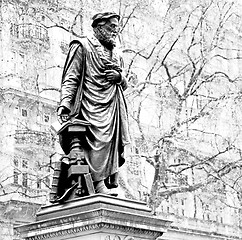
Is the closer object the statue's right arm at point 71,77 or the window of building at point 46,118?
the statue's right arm at point 71,77

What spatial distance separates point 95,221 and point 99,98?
5.61 ft

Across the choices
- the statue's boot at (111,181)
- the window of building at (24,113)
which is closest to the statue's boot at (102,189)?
the statue's boot at (111,181)

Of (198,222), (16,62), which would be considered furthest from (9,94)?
(198,222)

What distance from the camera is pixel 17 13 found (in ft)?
82.2

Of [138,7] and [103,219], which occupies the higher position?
[138,7]

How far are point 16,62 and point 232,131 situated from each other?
8086 millimetres

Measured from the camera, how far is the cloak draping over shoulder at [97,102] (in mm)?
8711

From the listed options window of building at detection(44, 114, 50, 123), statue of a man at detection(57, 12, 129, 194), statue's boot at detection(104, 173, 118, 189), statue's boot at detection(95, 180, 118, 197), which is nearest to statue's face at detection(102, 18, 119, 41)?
statue of a man at detection(57, 12, 129, 194)

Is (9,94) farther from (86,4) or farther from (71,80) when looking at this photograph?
(71,80)

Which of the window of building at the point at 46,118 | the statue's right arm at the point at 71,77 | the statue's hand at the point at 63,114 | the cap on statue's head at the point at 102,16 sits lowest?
the statue's hand at the point at 63,114

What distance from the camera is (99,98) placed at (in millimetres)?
8891

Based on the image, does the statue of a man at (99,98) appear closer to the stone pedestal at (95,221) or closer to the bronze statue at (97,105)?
the bronze statue at (97,105)

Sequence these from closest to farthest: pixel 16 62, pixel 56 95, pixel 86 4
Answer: pixel 86 4, pixel 16 62, pixel 56 95

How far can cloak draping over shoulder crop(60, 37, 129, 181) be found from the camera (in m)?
8.71
